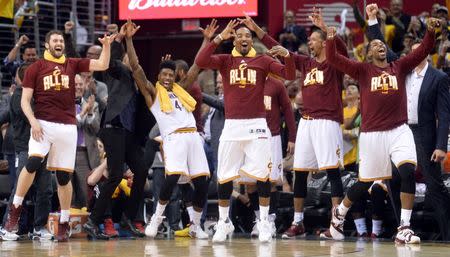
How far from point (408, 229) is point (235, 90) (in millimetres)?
2679

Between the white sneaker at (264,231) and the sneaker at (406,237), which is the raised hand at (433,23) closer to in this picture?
the sneaker at (406,237)

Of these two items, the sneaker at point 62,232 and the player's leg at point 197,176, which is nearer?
the sneaker at point 62,232

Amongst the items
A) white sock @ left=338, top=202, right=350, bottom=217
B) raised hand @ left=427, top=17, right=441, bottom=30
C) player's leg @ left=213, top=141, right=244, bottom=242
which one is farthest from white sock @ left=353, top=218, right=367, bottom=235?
raised hand @ left=427, top=17, right=441, bottom=30

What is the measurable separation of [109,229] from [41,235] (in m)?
0.98

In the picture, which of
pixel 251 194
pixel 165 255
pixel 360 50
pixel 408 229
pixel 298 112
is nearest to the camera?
pixel 165 255

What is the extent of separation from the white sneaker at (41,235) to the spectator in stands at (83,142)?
48.8 inches

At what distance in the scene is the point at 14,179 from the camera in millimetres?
16812

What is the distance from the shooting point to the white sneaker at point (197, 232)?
15320mm

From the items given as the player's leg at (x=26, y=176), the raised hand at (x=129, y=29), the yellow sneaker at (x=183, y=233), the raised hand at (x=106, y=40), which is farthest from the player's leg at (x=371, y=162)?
the player's leg at (x=26, y=176)

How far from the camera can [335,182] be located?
15.0 meters

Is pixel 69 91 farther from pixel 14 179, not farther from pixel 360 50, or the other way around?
pixel 360 50

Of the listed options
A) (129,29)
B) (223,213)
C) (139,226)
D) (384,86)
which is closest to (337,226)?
(223,213)

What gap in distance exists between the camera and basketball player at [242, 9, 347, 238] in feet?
49.0

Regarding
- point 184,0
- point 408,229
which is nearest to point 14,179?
point 408,229
